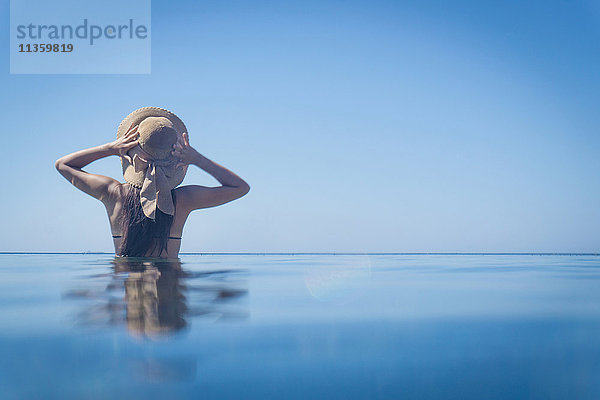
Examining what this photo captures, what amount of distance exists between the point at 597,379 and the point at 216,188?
427 cm

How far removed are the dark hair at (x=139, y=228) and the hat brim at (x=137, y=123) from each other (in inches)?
4.4

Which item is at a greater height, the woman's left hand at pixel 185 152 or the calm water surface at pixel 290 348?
the woman's left hand at pixel 185 152

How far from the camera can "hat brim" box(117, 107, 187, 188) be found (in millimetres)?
4590

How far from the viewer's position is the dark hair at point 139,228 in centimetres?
452

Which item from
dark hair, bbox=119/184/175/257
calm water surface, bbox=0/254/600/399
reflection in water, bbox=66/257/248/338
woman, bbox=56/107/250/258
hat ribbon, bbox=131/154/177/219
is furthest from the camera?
dark hair, bbox=119/184/175/257

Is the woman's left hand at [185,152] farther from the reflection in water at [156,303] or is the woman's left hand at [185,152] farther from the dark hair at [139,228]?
the reflection in water at [156,303]

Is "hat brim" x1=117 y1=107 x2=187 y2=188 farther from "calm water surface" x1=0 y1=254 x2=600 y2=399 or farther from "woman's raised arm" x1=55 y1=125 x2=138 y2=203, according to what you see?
"calm water surface" x1=0 y1=254 x2=600 y2=399

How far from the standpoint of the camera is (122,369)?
1114mm

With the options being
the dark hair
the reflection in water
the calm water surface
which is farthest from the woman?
the calm water surface

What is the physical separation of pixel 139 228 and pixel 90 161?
118 centimetres

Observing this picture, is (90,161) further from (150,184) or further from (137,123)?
(150,184)

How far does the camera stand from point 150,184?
433cm

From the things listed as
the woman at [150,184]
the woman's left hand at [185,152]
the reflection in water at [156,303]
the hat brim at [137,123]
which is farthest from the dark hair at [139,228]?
the reflection in water at [156,303]

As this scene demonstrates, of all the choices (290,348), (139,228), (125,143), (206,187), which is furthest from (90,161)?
(290,348)
